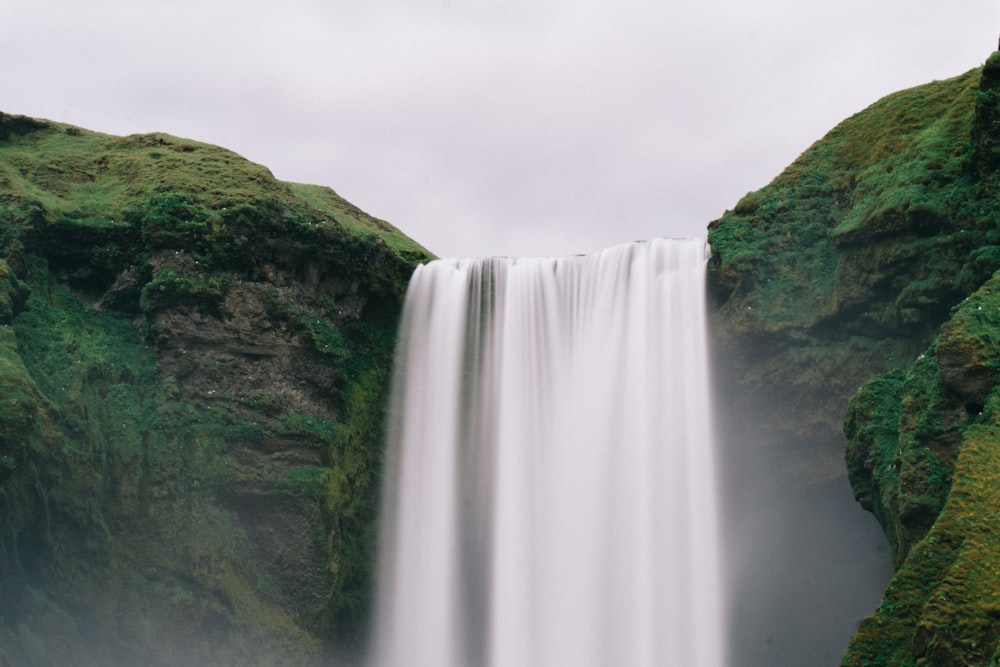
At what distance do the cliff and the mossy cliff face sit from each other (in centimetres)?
1062

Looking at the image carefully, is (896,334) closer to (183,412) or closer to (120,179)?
(183,412)

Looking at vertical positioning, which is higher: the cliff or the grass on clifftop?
the grass on clifftop

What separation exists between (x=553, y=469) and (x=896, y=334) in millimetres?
9301

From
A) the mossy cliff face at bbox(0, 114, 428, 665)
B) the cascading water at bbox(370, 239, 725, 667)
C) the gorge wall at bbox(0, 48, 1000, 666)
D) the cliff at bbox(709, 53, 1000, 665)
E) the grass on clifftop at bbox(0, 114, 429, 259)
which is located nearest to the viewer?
the cliff at bbox(709, 53, 1000, 665)

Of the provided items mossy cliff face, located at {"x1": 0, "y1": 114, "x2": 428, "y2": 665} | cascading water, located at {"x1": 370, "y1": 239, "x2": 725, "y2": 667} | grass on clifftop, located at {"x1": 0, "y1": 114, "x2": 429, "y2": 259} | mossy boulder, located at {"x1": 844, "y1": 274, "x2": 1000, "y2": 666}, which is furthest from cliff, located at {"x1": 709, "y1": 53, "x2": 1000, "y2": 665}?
grass on clifftop, located at {"x1": 0, "y1": 114, "x2": 429, "y2": 259}

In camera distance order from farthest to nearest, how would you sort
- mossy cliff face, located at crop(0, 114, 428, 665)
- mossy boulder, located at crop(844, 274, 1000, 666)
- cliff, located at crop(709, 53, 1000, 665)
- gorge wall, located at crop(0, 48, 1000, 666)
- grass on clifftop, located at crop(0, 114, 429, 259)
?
1. grass on clifftop, located at crop(0, 114, 429, 259)
2. mossy cliff face, located at crop(0, 114, 428, 665)
3. gorge wall, located at crop(0, 48, 1000, 666)
4. cliff, located at crop(709, 53, 1000, 665)
5. mossy boulder, located at crop(844, 274, 1000, 666)

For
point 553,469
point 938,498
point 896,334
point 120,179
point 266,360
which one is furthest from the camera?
point 120,179

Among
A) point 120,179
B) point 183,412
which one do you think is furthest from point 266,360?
point 120,179

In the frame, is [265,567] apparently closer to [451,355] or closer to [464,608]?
[464,608]

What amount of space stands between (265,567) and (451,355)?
7946mm

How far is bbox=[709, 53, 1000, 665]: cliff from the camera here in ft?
41.4

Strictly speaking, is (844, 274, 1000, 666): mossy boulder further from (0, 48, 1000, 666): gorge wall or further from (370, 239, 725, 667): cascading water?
(370, 239, 725, 667): cascading water

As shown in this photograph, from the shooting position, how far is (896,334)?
2144 cm

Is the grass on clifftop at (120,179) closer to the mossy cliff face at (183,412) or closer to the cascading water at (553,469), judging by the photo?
the mossy cliff face at (183,412)
